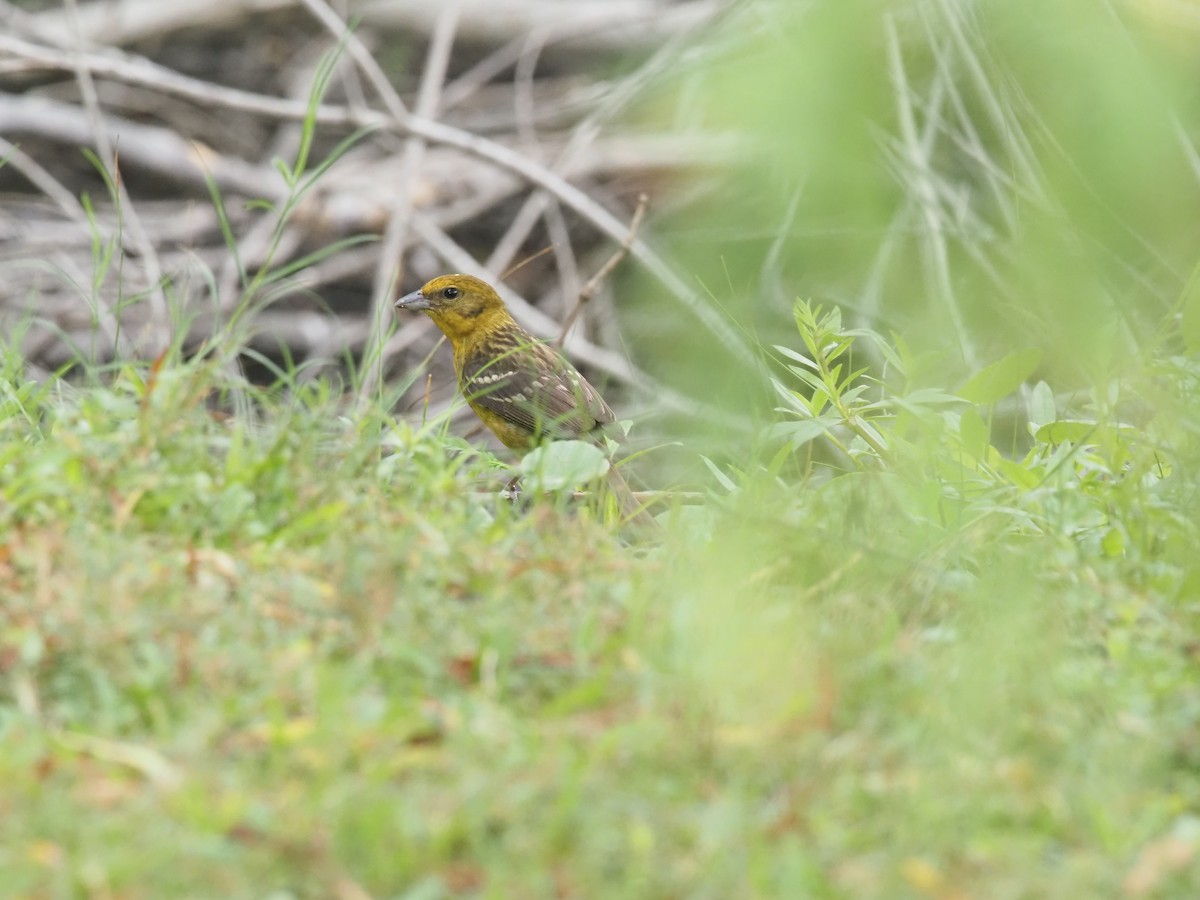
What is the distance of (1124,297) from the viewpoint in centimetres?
262

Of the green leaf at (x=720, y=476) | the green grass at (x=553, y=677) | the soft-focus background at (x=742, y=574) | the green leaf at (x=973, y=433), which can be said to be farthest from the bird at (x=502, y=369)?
the green grass at (x=553, y=677)

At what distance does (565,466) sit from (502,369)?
297 cm

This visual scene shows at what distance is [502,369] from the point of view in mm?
6988

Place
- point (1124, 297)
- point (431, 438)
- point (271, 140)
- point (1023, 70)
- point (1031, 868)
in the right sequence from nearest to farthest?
point (1023, 70), point (1031, 868), point (1124, 297), point (431, 438), point (271, 140)

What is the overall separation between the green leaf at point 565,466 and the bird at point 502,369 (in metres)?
0.99

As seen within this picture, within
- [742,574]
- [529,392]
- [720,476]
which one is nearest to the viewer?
[742,574]

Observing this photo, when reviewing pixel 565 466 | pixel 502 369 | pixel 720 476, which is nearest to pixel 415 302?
pixel 502 369

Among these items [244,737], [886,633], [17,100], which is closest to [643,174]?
[17,100]

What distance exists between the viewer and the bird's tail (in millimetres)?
4296

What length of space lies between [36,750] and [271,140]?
7.85 meters

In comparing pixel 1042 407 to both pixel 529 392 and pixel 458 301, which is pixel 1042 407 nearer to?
pixel 529 392

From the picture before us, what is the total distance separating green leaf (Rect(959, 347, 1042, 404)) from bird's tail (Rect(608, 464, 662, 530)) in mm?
973

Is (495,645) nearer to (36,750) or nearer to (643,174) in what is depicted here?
(36,750)

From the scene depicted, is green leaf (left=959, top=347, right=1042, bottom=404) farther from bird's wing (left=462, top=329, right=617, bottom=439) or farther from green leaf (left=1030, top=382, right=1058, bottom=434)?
bird's wing (left=462, top=329, right=617, bottom=439)
